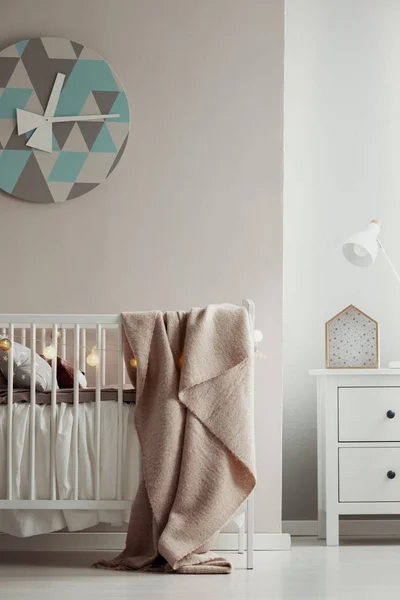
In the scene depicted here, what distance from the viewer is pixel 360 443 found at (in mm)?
2756

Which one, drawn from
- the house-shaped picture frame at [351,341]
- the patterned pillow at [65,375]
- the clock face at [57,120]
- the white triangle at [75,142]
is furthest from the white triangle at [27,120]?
the house-shaped picture frame at [351,341]

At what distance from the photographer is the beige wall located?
2.88 m

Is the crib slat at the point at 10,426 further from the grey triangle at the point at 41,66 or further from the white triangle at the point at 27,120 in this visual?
the grey triangle at the point at 41,66

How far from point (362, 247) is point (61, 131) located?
1.08 m

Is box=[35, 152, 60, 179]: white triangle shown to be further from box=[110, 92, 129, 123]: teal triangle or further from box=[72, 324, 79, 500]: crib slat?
box=[72, 324, 79, 500]: crib slat

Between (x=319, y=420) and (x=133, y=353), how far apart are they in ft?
3.16

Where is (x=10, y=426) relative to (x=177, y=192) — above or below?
below

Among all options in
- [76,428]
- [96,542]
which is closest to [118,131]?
[76,428]

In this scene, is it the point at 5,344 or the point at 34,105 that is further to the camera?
the point at 34,105

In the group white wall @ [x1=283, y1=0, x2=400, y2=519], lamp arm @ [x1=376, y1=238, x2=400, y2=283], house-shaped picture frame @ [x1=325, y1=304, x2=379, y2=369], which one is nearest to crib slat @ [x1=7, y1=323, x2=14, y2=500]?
house-shaped picture frame @ [x1=325, y1=304, x2=379, y2=369]

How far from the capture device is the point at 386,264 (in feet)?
10.5

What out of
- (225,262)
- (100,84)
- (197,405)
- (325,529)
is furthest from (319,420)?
(100,84)

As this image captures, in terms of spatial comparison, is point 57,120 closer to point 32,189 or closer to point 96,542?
point 32,189

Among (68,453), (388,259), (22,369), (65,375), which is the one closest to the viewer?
(68,453)
